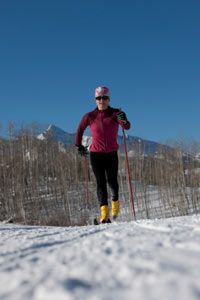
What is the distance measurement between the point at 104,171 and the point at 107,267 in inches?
154

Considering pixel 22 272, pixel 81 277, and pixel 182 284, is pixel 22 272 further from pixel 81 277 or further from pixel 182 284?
pixel 182 284

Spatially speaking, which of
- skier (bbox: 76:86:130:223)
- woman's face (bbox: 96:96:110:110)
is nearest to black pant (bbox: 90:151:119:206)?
skier (bbox: 76:86:130:223)

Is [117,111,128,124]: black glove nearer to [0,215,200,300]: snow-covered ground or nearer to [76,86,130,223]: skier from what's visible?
[76,86,130,223]: skier

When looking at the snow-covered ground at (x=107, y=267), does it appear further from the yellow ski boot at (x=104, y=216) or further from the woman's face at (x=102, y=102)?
the woman's face at (x=102, y=102)

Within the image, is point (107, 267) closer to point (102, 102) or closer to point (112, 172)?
point (112, 172)

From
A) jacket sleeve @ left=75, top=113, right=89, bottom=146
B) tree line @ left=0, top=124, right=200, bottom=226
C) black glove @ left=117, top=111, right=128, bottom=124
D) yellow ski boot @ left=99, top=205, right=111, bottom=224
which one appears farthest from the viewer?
tree line @ left=0, top=124, right=200, bottom=226

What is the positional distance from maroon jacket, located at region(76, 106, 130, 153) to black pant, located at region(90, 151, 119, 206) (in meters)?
0.07

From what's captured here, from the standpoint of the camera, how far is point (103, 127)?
5668 millimetres

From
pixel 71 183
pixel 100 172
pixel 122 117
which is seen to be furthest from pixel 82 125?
pixel 71 183

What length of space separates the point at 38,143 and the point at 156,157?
6322 mm

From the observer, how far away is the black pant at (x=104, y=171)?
18.5 ft

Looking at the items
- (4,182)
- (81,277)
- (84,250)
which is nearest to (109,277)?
(81,277)

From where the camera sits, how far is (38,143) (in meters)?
25.0

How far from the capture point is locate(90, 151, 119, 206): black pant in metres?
5.63
